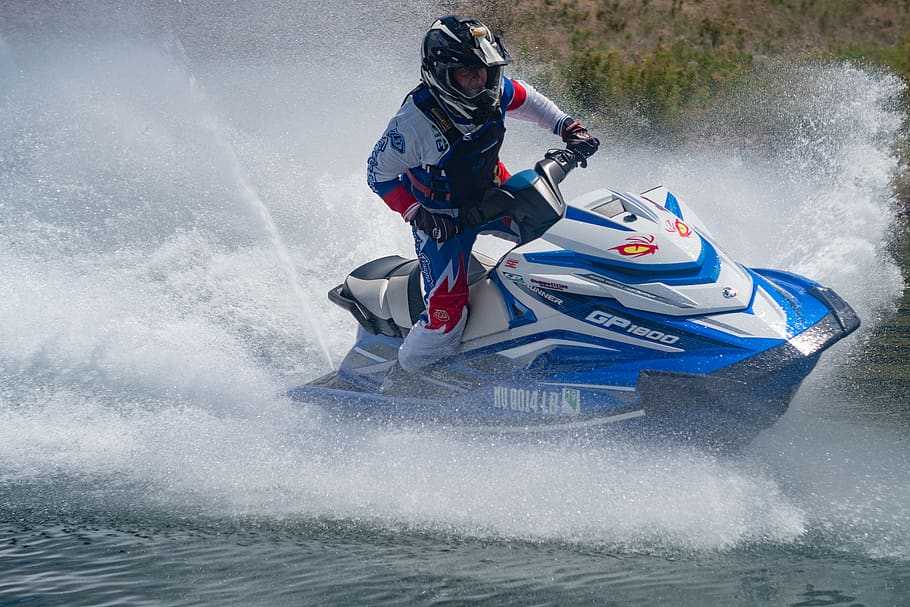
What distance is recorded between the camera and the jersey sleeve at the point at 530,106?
4.98 metres

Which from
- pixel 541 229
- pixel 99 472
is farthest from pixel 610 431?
pixel 99 472

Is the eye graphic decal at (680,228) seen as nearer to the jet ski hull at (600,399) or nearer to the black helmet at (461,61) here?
the jet ski hull at (600,399)

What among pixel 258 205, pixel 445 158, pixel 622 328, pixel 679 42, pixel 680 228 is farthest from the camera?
pixel 679 42

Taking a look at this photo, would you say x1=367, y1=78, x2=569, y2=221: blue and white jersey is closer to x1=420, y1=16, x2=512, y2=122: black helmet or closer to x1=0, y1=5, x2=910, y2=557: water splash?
x1=420, y1=16, x2=512, y2=122: black helmet

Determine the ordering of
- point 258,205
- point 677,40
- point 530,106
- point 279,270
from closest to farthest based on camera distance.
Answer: point 530,106, point 279,270, point 258,205, point 677,40

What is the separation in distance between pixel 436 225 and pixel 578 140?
105cm

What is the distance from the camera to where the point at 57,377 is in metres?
5.62

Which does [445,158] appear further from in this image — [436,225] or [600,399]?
[600,399]

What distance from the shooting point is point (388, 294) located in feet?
16.7

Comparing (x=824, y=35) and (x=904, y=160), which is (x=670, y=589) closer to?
(x=904, y=160)

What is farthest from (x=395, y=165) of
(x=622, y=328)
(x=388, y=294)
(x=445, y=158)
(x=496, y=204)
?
(x=622, y=328)

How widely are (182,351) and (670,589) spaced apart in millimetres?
3664

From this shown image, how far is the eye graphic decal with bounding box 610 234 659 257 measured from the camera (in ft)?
13.5

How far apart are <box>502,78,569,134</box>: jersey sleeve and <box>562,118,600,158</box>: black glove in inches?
2.2
